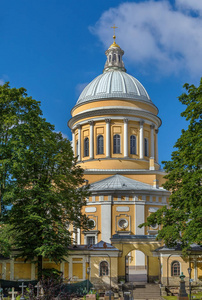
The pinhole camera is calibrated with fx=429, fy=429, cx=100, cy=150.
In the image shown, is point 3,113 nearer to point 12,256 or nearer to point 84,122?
point 12,256

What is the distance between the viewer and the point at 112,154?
44.7 m

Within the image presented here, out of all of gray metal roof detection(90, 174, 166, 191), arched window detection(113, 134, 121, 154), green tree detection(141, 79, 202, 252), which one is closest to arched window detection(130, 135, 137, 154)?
arched window detection(113, 134, 121, 154)

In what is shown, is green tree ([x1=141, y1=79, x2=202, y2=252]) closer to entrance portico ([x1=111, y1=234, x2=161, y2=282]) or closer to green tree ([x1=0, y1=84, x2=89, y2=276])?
A: entrance portico ([x1=111, y1=234, x2=161, y2=282])

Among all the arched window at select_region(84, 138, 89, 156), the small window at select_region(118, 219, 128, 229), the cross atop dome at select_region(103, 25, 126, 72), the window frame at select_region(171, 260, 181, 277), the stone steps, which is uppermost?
the cross atop dome at select_region(103, 25, 126, 72)

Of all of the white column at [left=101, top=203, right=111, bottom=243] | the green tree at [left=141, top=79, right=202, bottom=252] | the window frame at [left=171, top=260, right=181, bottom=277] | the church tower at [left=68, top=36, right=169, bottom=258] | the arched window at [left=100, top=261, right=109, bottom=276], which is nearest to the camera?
the green tree at [left=141, top=79, right=202, bottom=252]

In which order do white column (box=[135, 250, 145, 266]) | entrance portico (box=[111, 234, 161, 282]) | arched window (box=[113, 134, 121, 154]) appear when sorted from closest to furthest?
entrance portico (box=[111, 234, 161, 282]) → white column (box=[135, 250, 145, 266]) → arched window (box=[113, 134, 121, 154])

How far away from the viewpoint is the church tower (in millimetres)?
38219

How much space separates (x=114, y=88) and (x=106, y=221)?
16.2 meters

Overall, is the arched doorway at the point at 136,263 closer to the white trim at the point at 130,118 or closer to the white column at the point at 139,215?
the white column at the point at 139,215

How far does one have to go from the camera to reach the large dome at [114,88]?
1829 inches

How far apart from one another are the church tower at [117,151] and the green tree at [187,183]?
10933 millimetres

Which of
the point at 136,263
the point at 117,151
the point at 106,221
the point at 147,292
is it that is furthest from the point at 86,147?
the point at 147,292

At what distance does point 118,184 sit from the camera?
40.0 metres

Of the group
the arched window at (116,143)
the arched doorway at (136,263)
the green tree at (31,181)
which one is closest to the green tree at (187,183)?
the green tree at (31,181)
